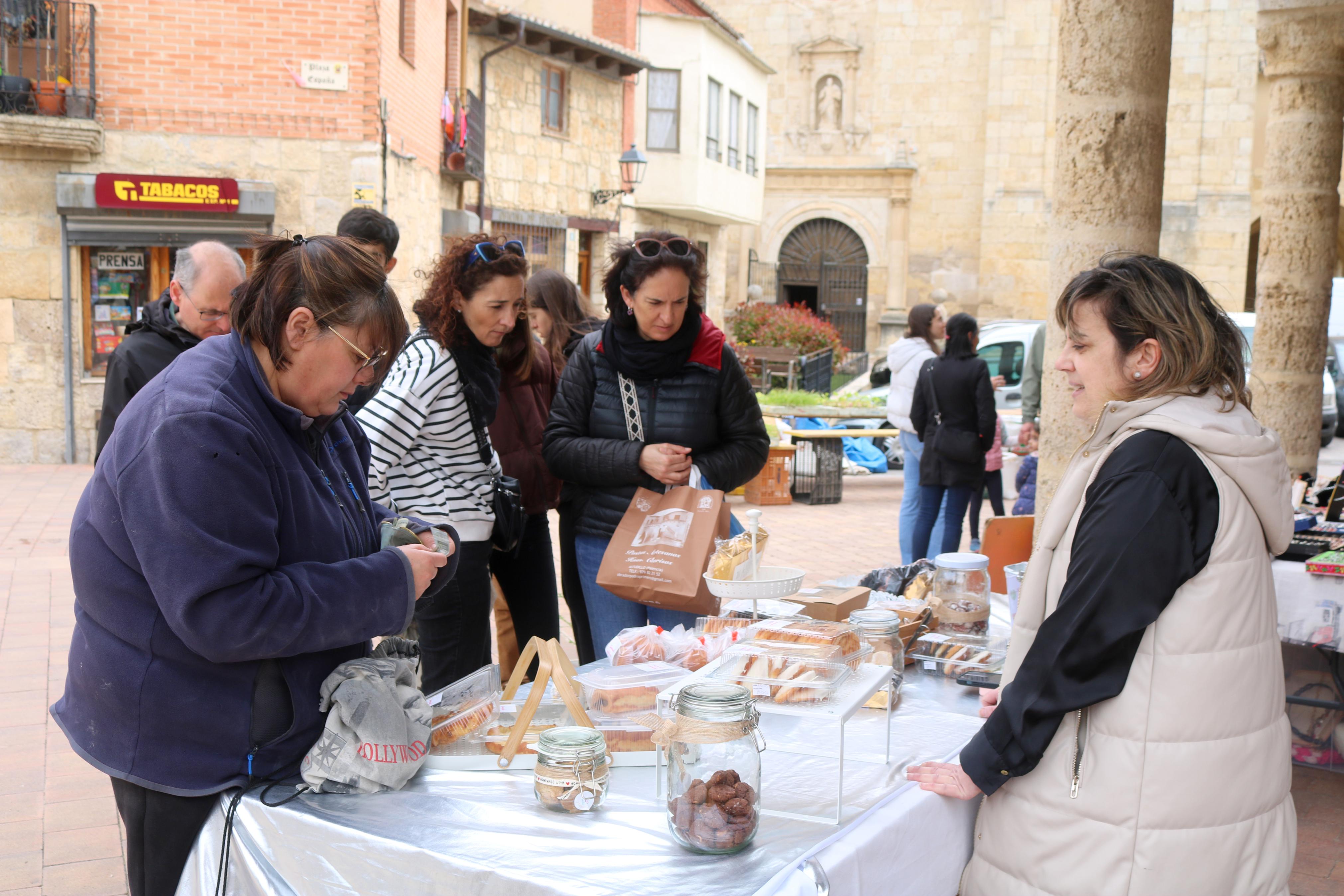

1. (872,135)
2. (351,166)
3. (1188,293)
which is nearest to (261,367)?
(1188,293)

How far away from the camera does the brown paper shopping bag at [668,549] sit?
3.15 m

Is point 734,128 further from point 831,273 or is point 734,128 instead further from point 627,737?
point 627,737

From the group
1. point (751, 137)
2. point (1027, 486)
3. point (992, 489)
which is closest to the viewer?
point (1027, 486)

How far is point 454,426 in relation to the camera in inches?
138

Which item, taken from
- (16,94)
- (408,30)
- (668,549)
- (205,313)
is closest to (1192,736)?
(668,549)

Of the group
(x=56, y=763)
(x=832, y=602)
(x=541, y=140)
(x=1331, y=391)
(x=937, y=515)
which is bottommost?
(x=56, y=763)

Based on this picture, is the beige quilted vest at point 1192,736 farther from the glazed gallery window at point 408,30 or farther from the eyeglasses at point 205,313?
the glazed gallery window at point 408,30

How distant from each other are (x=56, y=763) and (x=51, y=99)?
1085cm

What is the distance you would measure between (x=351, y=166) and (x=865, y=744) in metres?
12.7

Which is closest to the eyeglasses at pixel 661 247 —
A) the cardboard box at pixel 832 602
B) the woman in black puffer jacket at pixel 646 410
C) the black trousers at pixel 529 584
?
the woman in black puffer jacket at pixel 646 410

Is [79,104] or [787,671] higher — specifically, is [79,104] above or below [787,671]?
above

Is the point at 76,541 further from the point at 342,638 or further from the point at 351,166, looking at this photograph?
the point at 351,166

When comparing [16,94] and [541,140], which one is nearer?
[16,94]

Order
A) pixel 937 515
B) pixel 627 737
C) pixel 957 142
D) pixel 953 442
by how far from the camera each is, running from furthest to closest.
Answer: pixel 957 142
pixel 937 515
pixel 953 442
pixel 627 737
